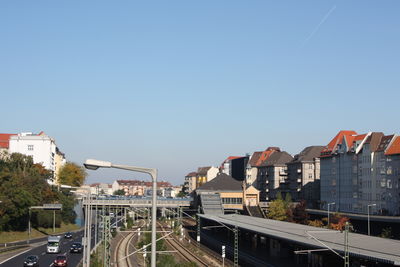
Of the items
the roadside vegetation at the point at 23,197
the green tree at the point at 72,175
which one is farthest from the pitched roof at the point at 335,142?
the green tree at the point at 72,175

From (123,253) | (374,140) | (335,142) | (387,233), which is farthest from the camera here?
(335,142)

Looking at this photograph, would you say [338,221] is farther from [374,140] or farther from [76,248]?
A: [76,248]

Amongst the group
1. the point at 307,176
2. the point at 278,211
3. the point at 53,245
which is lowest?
the point at 53,245

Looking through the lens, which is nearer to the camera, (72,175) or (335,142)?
(335,142)

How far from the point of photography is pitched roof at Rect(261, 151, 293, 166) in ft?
603

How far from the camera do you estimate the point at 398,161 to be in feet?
368

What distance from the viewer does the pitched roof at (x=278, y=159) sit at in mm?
183875

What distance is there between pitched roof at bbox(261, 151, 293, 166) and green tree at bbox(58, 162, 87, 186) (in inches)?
2437

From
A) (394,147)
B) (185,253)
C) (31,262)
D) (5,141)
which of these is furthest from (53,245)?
(5,141)

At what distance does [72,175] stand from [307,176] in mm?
75755

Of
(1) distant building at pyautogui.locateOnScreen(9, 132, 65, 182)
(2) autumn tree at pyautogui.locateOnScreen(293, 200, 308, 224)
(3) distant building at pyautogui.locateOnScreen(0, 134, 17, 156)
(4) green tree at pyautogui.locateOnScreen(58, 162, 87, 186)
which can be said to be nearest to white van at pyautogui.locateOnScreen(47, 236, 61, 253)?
(2) autumn tree at pyautogui.locateOnScreen(293, 200, 308, 224)

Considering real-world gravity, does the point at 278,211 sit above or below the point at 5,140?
below

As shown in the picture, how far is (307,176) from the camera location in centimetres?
16788

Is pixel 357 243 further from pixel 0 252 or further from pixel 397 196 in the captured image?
pixel 397 196
